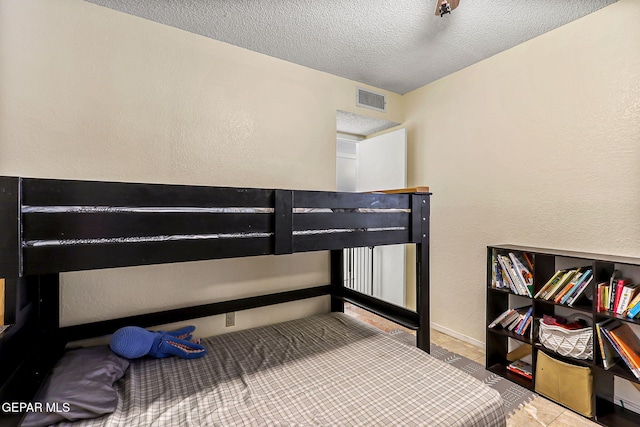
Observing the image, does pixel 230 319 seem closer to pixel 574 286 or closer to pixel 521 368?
pixel 521 368

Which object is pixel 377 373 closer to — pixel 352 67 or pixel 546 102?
pixel 546 102

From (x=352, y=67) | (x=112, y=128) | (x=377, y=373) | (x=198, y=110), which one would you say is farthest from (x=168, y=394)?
(x=352, y=67)

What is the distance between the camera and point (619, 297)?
5.61 ft

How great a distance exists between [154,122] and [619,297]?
311cm

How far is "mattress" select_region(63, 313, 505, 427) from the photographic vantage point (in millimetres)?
1246

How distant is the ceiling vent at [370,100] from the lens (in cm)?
301

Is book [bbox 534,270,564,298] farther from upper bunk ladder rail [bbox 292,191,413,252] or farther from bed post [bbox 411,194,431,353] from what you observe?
upper bunk ladder rail [bbox 292,191,413,252]

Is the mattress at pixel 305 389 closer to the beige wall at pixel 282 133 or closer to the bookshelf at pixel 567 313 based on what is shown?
the beige wall at pixel 282 133

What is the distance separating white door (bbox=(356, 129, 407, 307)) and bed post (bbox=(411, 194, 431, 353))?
53.4 inches

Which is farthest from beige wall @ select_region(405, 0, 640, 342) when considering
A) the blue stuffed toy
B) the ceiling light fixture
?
the blue stuffed toy

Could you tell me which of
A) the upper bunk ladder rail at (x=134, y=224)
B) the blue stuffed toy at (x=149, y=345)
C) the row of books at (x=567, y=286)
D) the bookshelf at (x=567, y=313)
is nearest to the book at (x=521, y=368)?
the bookshelf at (x=567, y=313)

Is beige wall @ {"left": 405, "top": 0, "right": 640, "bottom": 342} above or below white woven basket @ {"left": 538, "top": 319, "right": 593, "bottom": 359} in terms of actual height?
above

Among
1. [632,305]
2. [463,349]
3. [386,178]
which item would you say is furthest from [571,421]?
[386,178]

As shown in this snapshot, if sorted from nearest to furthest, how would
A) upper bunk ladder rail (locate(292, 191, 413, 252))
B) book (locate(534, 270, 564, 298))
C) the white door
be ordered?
upper bunk ladder rail (locate(292, 191, 413, 252)), book (locate(534, 270, 564, 298)), the white door
